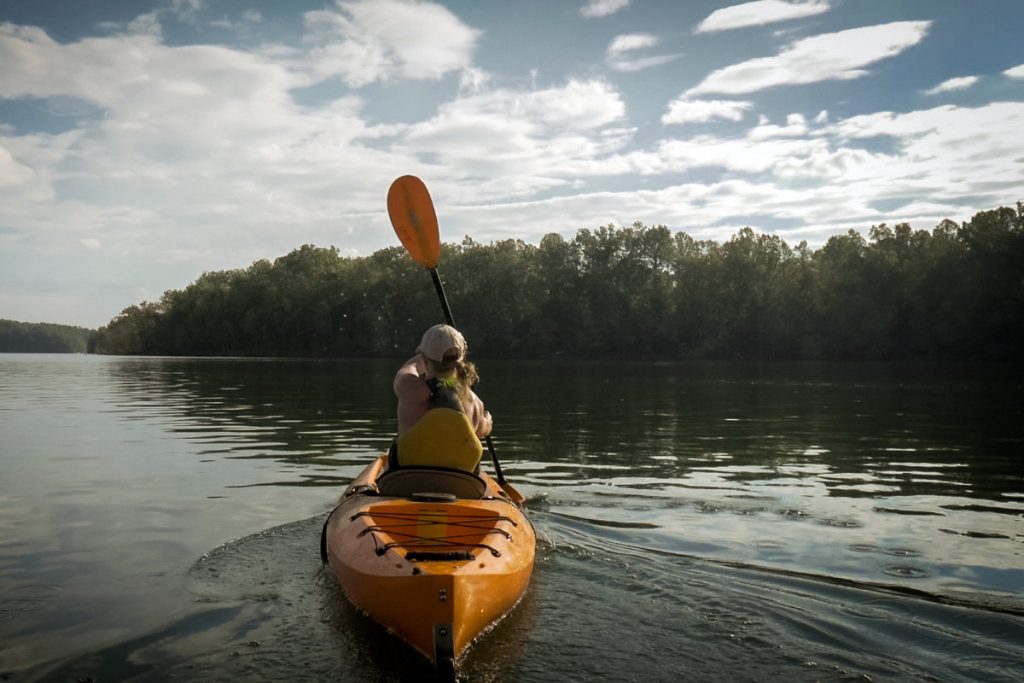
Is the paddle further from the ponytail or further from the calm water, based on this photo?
the ponytail

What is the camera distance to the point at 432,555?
199 inches

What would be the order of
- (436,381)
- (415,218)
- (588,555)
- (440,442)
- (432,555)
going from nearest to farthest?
(432,555) → (440,442) → (436,381) → (588,555) → (415,218)

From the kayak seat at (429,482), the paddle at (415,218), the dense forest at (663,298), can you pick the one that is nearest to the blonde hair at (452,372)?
the kayak seat at (429,482)

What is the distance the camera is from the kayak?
15.0 feet

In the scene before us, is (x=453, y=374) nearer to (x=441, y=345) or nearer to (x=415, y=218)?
(x=441, y=345)

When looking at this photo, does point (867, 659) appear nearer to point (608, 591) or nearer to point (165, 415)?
point (608, 591)

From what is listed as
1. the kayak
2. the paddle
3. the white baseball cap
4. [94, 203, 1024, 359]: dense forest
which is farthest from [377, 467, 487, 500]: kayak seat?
[94, 203, 1024, 359]: dense forest

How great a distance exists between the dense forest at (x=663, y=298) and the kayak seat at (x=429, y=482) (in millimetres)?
65369

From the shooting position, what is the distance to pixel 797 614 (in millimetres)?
5488

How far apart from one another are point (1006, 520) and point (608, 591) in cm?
546

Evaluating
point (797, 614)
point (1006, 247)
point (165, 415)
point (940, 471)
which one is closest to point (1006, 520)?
point (940, 471)

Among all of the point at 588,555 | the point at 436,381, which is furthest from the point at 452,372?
the point at 588,555

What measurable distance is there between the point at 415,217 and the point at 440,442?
5131 millimetres

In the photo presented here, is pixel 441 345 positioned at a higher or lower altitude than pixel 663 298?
lower
